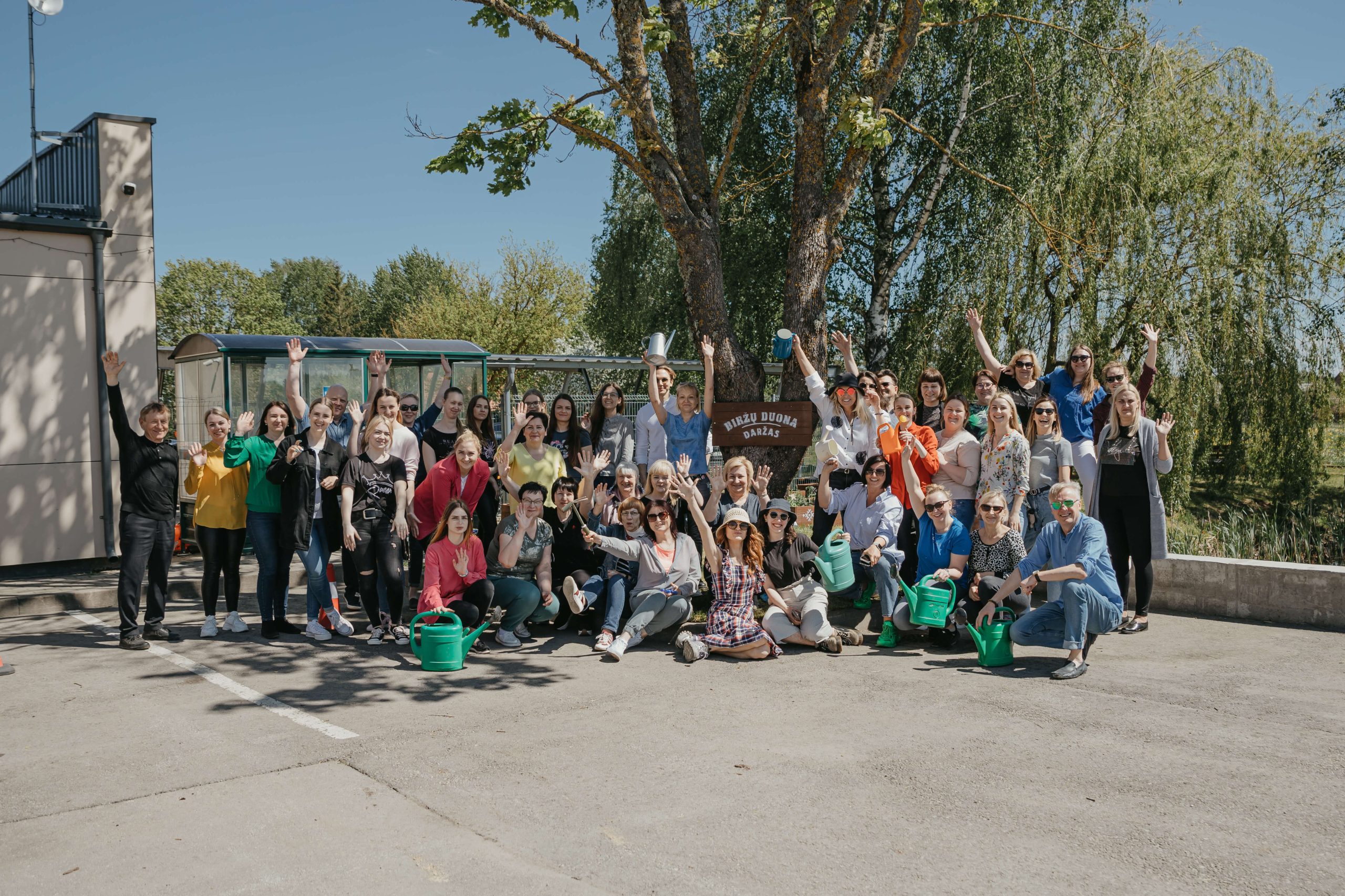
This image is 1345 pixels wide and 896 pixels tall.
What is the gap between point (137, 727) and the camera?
5504mm

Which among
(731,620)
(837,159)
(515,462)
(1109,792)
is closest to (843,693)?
(731,620)

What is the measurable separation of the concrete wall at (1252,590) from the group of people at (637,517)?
0.68 metres

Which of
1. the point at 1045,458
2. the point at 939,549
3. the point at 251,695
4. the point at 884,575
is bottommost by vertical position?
the point at 251,695

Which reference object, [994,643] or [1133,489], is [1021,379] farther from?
[994,643]

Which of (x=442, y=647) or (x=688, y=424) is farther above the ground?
(x=688, y=424)

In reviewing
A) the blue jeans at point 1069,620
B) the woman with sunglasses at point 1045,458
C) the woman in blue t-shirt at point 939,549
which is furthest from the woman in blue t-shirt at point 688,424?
the blue jeans at point 1069,620

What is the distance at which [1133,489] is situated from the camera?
786 centimetres

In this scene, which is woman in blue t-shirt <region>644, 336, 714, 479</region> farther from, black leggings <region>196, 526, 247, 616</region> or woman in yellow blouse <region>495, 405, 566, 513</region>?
black leggings <region>196, 526, 247, 616</region>

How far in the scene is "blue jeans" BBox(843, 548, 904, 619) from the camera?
25.2 ft

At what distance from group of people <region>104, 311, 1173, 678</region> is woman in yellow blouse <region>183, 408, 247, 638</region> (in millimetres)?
17

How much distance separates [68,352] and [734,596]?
8.64m

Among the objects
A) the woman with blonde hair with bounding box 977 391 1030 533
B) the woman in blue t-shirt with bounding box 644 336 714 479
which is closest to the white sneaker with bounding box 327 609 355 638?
the woman in blue t-shirt with bounding box 644 336 714 479

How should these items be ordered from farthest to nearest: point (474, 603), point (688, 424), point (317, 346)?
point (317, 346) → point (688, 424) → point (474, 603)

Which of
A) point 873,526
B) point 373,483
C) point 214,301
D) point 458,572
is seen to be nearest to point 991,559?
point 873,526
